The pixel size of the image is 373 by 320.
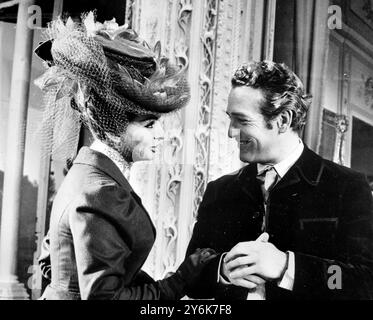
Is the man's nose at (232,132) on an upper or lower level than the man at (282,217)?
upper

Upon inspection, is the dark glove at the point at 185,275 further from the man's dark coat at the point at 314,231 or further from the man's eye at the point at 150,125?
the man's eye at the point at 150,125

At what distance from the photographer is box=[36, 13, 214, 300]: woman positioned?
195 cm

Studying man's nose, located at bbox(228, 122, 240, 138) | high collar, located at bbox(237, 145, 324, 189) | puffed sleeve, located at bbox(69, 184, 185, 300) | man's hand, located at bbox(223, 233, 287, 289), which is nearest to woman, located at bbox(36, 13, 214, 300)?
puffed sleeve, located at bbox(69, 184, 185, 300)

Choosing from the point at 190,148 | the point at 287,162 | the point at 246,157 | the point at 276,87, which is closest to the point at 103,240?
the point at 190,148

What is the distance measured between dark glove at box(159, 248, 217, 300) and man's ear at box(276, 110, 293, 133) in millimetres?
569

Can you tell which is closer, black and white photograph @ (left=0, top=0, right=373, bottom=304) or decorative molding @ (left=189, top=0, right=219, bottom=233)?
black and white photograph @ (left=0, top=0, right=373, bottom=304)

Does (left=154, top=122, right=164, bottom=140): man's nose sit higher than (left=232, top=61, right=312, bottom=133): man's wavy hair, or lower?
lower

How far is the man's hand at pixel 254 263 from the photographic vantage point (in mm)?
2094

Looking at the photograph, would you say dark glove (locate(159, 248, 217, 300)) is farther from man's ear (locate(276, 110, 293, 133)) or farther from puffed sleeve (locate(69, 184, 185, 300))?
man's ear (locate(276, 110, 293, 133))

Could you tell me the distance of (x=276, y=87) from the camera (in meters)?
2.14

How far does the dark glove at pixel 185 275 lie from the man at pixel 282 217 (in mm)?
29

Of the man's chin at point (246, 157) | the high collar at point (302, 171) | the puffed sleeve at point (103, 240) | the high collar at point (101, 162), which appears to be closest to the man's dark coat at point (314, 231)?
the high collar at point (302, 171)
